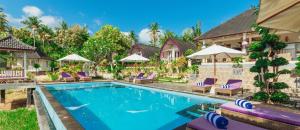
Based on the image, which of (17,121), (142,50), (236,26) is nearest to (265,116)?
(17,121)

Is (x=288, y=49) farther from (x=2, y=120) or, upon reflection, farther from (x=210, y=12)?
(x=210, y=12)

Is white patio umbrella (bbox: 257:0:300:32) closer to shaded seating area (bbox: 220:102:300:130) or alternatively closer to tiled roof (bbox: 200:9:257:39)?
shaded seating area (bbox: 220:102:300:130)

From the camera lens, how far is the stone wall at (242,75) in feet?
36.7

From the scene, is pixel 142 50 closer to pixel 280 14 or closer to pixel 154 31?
pixel 154 31

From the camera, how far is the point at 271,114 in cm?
542

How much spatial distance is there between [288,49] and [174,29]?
47.1 m

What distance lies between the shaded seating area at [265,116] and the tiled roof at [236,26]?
13583 millimetres

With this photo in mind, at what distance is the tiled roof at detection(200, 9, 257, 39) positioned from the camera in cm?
Answer: 1883

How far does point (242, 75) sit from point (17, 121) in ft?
41.7

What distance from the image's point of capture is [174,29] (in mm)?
62062

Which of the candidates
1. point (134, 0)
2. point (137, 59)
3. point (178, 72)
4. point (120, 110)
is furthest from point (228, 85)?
point (134, 0)

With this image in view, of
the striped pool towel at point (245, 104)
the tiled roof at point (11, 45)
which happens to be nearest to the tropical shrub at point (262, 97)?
the striped pool towel at point (245, 104)

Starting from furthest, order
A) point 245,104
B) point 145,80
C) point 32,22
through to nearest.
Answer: point 32,22 → point 145,80 → point 245,104

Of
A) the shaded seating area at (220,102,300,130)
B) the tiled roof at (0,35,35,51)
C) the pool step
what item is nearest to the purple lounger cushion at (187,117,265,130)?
the shaded seating area at (220,102,300,130)
